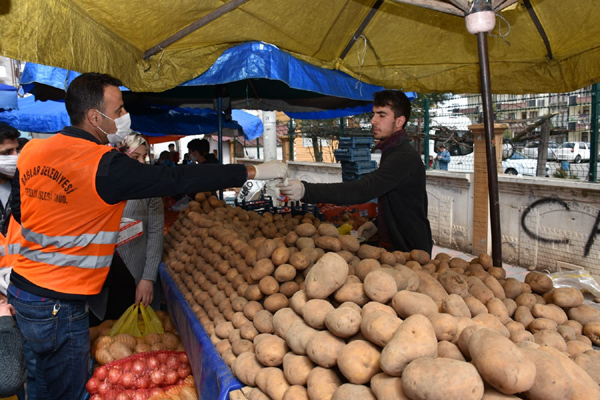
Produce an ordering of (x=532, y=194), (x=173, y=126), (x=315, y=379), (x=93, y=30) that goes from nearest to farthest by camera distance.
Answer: (x=315, y=379) < (x=93, y=30) < (x=532, y=194) < (x=173, y=126)

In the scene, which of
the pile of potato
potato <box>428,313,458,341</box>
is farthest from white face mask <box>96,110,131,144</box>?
potato <box>428,313,458,341</box>

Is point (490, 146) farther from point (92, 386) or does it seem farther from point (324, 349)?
point (92, 386)

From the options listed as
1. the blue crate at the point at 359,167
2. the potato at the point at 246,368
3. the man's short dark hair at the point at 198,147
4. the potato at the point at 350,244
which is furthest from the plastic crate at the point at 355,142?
the potato at the point at 246,368

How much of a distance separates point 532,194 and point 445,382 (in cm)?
648

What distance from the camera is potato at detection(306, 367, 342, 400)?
1.57 m

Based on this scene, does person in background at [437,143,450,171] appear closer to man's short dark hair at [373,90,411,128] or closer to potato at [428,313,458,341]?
man's short dark hair at [373,90,411,128]

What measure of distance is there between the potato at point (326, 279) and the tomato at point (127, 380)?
1769mm

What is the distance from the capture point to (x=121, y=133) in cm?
261

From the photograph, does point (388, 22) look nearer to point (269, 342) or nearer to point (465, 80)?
point (465, 80)

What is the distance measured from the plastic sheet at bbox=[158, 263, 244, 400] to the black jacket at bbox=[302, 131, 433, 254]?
129 centimetres

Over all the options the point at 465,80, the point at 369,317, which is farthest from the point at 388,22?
the point at 369,317

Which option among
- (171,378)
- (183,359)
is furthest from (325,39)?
(171,378)

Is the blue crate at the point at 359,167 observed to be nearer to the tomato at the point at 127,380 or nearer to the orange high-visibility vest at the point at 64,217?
the tomato at the point at 127,380

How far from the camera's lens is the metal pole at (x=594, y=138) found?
6.12 meters
